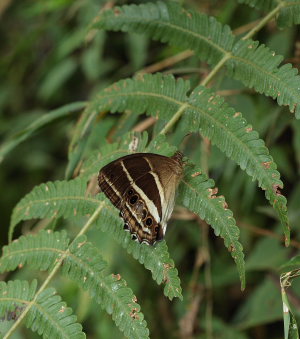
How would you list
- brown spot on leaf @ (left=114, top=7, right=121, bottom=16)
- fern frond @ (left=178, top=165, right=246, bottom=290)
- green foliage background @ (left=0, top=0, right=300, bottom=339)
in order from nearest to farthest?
fern frond @ (left=178, top=165, right=246, bottom=290)
green foliage background @ (left=0, top=0, right=300, bottom=339)
brown spot on leaf @ (left=114, top=7, right=121, bottom=16)

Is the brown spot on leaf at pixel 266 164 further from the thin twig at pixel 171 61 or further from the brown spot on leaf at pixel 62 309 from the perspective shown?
the thin twig at pixel 171 61

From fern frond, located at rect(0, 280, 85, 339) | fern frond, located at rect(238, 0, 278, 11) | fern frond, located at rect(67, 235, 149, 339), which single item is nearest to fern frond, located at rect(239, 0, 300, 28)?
fern frond, located at rect(238, 0, 278, 11)

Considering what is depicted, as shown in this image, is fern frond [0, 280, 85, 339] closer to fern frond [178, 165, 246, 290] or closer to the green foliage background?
the green foliage background

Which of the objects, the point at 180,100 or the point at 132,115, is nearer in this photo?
the point at 180,100

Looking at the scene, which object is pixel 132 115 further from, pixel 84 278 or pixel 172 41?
pixel 84 278

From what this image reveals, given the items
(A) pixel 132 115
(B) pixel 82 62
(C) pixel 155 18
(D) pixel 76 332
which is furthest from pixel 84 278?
(B) pixel 82 62

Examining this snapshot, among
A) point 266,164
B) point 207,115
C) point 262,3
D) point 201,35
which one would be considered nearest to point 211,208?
point 266,164

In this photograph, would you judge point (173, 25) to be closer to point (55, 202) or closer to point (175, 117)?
point (175, 117)
